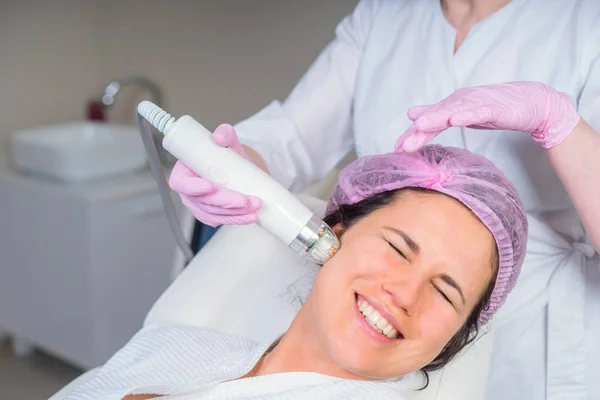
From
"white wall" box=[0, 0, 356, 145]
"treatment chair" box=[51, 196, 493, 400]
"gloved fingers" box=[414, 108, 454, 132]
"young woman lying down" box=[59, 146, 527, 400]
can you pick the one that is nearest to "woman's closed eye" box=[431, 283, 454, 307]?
"young woman lying down" box=[59, 146, 527, 400]

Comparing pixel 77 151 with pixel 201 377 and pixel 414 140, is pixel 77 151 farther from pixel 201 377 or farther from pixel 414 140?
pixel 414 140

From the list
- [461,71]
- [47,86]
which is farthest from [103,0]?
[461,71]

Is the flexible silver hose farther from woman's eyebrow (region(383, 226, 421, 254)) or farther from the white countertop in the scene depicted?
the white countertop

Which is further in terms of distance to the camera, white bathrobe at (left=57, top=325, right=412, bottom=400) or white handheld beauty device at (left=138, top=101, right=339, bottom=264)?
white bathrobe at (left=57, top=325, right=412, bottom=400)

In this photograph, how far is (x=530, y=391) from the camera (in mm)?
1290

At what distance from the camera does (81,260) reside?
2.34 meters

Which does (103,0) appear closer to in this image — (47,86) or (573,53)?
(47,86)

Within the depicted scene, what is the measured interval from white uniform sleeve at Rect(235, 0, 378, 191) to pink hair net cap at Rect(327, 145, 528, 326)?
317mm

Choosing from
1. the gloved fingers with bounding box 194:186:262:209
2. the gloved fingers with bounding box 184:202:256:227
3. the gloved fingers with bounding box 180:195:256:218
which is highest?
the gloved fingers with bounding box 194:186:262:209

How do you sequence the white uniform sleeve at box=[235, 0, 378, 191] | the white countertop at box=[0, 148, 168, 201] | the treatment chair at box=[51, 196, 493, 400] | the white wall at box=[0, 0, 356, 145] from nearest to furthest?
the treatment chair at box=[51, 196, 493, 400]
the white uniform sleeve at box=[235, 0, 378, 191]
the white countertop at box=[0, 148, 168, 201]
the white wall at box=[0, 0, 356, 145]

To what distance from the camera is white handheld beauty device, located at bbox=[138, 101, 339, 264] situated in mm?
973

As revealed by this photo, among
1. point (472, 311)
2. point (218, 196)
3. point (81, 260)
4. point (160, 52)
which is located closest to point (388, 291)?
point (472, 311)

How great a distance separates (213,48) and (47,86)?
66cm

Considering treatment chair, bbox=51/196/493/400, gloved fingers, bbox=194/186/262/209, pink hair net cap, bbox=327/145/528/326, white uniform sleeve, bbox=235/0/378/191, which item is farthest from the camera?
white uniform sleeve, bbox=235/0/378/191
